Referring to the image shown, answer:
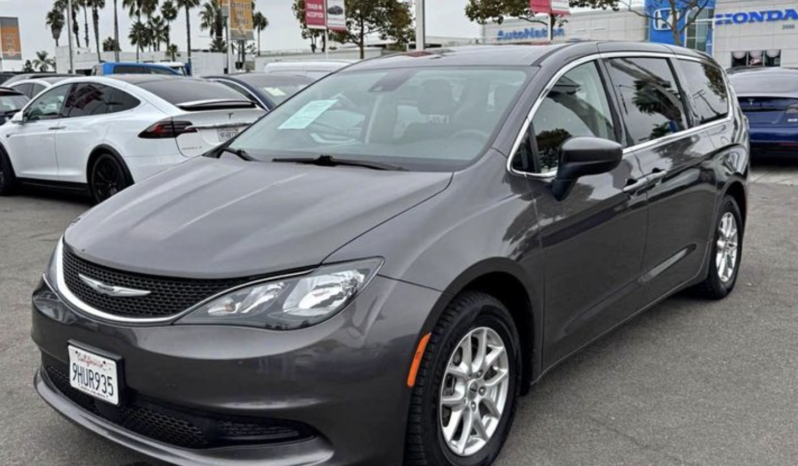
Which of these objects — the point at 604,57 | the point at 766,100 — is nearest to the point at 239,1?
the point at 766,100

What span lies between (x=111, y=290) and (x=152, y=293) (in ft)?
0.63

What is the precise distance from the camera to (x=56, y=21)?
3656 inches

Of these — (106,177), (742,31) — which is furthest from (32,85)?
(742,31)

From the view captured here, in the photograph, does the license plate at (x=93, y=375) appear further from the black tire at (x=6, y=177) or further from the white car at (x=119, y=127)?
the black tire at (x=6, y=177)

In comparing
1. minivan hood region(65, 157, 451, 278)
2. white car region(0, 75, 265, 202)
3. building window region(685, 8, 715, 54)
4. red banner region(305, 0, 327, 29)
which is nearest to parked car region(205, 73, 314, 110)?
white car region(0, 75, 265, 202)

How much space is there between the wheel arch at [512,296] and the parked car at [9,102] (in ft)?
38.3

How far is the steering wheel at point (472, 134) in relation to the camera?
3337mm

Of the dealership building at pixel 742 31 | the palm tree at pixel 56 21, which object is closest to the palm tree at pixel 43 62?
the palm tree at pixel 56 21

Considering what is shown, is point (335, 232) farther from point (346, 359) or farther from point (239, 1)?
point (239, 1)

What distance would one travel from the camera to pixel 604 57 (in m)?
4.07

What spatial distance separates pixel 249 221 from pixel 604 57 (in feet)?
7.08

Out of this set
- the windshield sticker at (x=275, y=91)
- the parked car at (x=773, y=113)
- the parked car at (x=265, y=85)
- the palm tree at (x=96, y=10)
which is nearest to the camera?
the parked car at (x=265, y=85)

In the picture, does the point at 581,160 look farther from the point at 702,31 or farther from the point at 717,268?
the point at 702,31

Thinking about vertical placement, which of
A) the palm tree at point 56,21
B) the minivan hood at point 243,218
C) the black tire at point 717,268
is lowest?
the black tire at point 717,268
